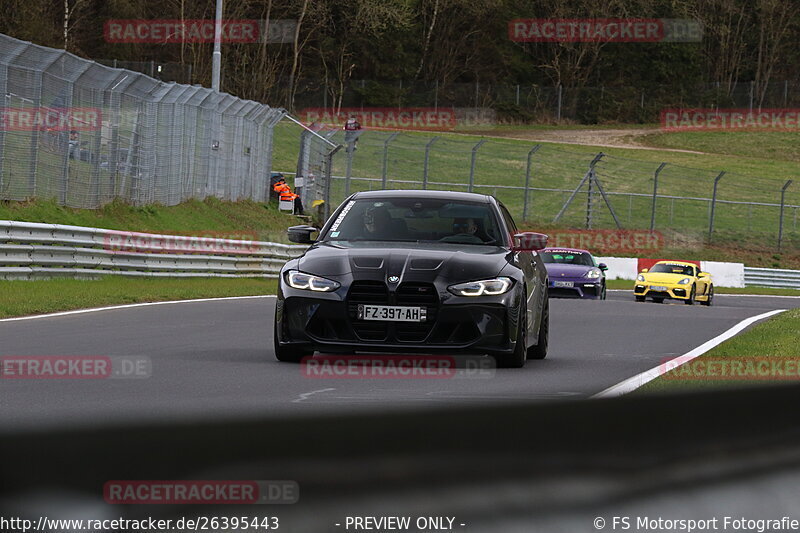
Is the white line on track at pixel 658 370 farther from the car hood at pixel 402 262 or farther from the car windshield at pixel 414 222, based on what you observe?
the car windshield at pixel 414 222

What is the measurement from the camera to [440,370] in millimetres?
11016

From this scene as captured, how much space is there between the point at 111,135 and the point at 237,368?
18445 millimetres

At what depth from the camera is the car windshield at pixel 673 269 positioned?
33188mm

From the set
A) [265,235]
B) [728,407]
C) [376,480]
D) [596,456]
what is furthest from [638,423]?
[265,235]

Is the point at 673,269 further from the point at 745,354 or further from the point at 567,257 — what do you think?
the point at 745,354

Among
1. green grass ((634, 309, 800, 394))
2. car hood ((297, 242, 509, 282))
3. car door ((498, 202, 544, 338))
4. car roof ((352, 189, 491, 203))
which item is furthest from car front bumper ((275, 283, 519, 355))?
car roof ((352, 189, 491, 203))

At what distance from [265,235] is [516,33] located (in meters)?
63.2

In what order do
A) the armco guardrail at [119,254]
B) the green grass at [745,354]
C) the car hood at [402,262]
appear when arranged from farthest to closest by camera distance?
the armco guardrail at [119,254] → the car hood at [402,262] → the green grass at [745,354]

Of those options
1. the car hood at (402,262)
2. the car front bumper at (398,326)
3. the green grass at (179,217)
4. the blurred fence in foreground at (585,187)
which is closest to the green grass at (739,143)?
the blurred fence in foreground at (585,187)

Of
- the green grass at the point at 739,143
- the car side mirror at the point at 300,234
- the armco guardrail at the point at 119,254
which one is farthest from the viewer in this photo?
the green grass at the point at 739,143

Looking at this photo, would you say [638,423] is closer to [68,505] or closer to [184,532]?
[184,532]

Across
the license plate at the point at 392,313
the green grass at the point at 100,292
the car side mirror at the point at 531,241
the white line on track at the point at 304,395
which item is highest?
the car side mirror at the point at 531,241

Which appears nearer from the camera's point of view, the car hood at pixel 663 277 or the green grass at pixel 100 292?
the green grass at pixel 100 292

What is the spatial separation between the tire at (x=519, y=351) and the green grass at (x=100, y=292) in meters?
6.75
